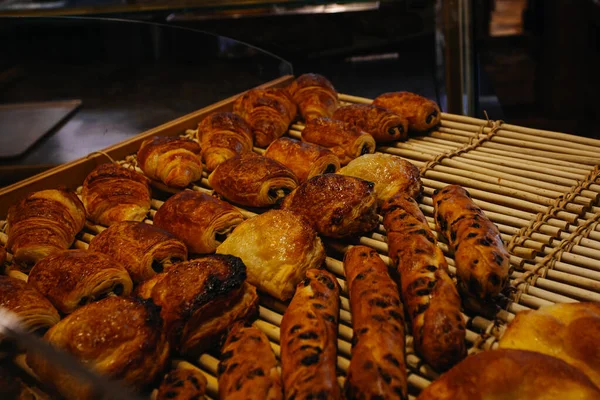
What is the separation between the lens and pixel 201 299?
6.02 ft

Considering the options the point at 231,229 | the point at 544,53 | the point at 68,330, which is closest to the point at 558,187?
the point at 231,229

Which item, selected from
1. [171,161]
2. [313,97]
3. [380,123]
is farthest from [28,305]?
[313,97]

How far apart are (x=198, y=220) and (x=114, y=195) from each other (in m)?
0.57

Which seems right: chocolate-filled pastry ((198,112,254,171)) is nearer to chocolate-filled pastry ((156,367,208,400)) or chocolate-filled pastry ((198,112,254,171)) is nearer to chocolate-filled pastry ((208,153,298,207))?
chocolate-filled pastry ((208,153,298,207))

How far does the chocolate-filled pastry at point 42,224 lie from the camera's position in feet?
7.72

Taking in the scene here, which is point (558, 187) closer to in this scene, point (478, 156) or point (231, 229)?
point (478, 156)

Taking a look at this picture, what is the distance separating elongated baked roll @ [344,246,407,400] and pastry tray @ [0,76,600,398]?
0.12 meters

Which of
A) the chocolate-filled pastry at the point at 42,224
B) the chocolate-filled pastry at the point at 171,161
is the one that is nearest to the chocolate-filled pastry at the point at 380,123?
the chocolate-filled pastry at the point at 171,161

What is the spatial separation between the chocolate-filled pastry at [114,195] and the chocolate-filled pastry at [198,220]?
22 cm

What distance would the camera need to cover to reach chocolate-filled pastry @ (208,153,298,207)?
8.50 ft

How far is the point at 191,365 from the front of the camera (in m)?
1.83

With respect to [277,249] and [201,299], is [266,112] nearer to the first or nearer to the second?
[277,249]

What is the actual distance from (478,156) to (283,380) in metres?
1.81

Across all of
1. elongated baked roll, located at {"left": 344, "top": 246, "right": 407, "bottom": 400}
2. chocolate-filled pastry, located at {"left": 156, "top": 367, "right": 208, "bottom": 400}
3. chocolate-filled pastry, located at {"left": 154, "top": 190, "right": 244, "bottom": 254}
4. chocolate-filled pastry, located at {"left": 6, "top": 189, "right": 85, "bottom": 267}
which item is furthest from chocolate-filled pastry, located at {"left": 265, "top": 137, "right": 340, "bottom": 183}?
chocolate-filled pastry, located at {"left": 156, "top": 367, "right": 208, "bottom": 400}
